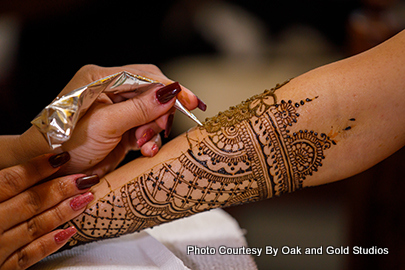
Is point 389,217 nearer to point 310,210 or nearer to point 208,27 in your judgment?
point 310,210

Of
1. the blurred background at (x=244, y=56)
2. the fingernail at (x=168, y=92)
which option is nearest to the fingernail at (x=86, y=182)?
the fingernail at (x=168, y=92)

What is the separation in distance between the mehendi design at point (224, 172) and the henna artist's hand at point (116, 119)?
126 mm

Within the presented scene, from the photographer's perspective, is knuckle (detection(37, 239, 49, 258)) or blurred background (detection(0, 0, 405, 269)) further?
blurred background (detection(0, 0, 405, 269))

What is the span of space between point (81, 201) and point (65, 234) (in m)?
0.10

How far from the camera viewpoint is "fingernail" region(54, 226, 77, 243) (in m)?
0.88

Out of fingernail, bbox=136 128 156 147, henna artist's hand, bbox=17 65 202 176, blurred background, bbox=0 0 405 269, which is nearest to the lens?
henna artist's hand, bbox=17 65 202 176

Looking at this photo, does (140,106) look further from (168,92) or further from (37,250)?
(37,250)

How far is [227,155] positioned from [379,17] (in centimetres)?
195

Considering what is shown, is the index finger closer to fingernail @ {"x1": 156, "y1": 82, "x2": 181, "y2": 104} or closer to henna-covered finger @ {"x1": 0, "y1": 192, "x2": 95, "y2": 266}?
henna-covered finger @ {"x1": 0, "y1": 192, "x2": 95, "y2": 266}

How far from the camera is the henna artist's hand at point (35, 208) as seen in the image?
81 centimetres

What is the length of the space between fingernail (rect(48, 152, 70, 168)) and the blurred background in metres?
1.59

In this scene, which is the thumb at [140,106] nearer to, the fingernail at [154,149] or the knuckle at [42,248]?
the fingernail at [154,149]

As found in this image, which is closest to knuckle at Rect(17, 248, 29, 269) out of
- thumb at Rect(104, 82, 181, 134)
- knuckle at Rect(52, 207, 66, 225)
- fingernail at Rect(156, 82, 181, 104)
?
knuckle at Rect(52, 207, 66, 225)

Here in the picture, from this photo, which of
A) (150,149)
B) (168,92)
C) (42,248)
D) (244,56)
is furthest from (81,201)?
(244,56)
